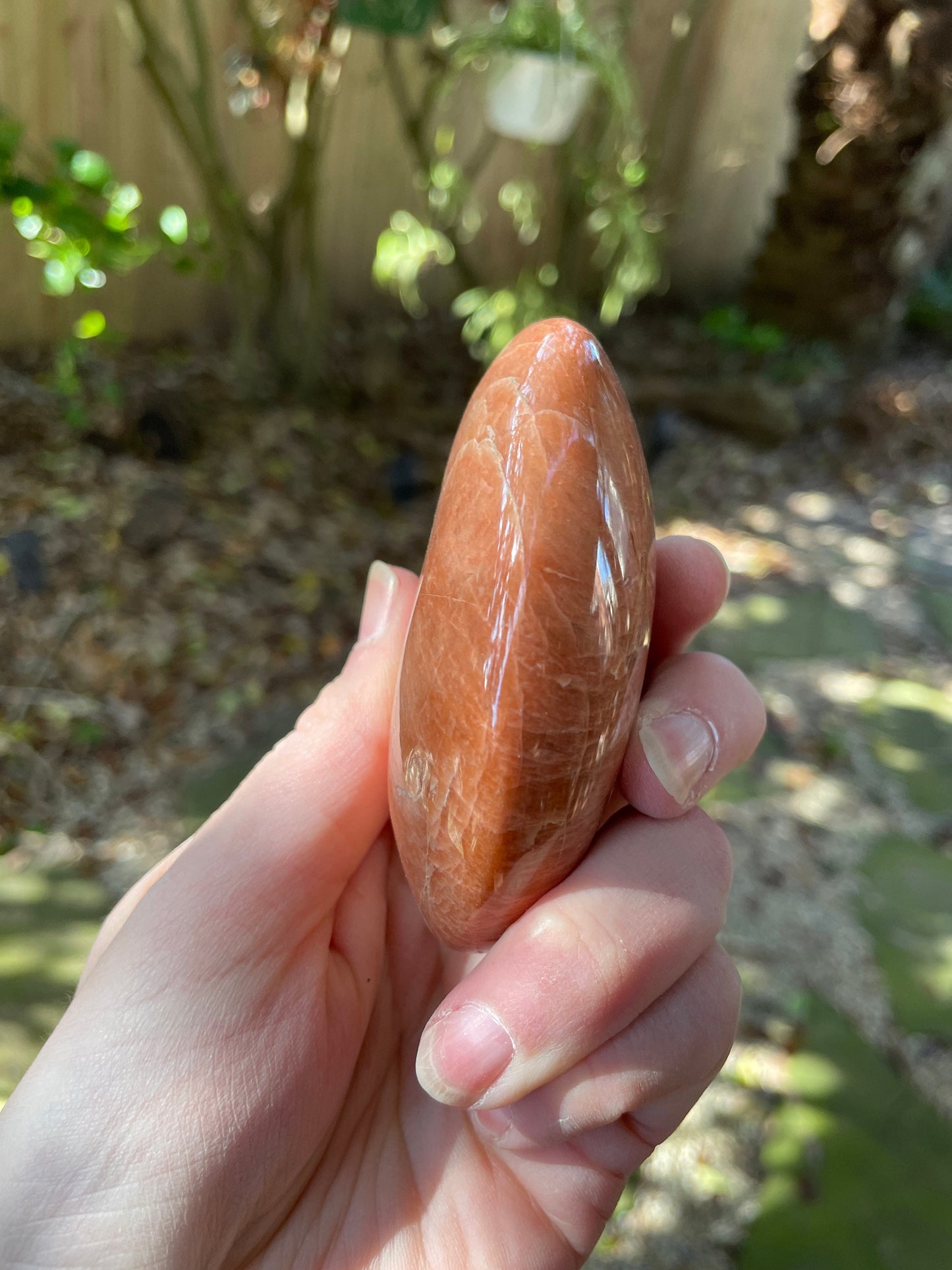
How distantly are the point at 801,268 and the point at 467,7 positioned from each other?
2.30m

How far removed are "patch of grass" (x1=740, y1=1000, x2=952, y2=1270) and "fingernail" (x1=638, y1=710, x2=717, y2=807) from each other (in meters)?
1.30

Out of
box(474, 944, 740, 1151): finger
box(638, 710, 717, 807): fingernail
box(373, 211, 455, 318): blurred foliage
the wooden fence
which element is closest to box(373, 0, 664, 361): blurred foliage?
box(373, 211, 455, 318): blurred foliage

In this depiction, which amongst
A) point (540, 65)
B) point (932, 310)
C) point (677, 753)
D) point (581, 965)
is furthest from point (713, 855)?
point (932, 310)

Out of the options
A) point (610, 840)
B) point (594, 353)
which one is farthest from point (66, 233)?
point (610, 840)

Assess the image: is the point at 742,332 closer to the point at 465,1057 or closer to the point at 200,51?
the point at 200,51

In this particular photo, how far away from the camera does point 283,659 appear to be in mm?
3203

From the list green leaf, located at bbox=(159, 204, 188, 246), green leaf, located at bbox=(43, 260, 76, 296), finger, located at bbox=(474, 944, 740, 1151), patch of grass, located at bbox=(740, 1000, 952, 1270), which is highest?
green leaf, located at bbox=(159, 204, 188, 246)

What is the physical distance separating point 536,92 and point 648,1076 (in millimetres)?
3451

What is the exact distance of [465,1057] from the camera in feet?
3.87

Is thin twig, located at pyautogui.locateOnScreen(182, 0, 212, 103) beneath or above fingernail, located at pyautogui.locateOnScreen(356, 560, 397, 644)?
above

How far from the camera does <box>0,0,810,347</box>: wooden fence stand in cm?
361

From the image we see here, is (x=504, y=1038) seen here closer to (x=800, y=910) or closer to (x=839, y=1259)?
(x=839, y=1259)

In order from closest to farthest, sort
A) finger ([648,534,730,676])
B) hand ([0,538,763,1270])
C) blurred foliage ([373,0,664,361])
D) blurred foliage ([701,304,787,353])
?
hand ([0,538,763,1270]) → finger ([648,534,730,676]) → blurred foliage ([373,0,664,361]) → blurred foliage ([701,304,787,353])

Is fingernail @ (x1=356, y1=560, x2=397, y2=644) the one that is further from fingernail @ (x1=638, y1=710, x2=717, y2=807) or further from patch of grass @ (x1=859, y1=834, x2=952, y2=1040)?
patch of grass @ (x1=859, y1=834, x2=952, y2=1040)
